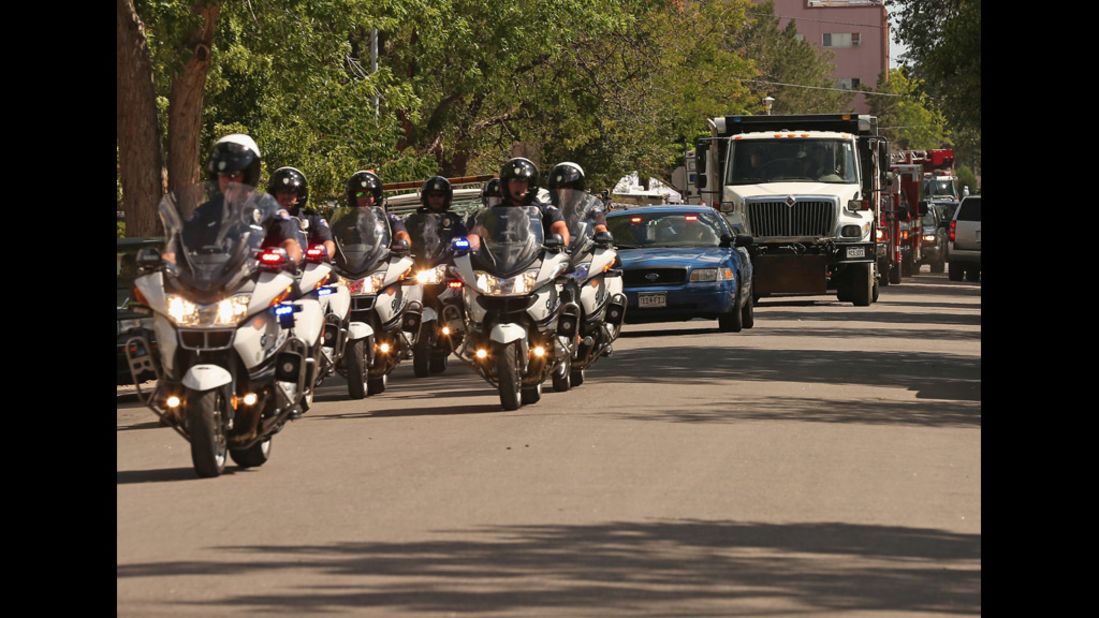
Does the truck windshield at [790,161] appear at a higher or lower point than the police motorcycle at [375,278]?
higher

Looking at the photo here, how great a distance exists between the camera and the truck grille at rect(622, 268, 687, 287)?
26625mm

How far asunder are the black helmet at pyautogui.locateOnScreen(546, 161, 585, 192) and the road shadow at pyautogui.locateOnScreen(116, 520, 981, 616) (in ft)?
30.9

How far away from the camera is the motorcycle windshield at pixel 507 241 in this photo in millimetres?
16797

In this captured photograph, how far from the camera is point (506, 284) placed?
1670 cm

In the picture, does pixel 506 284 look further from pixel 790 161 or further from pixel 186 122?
pixel 790 161

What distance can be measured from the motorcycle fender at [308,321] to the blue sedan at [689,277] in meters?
13.7

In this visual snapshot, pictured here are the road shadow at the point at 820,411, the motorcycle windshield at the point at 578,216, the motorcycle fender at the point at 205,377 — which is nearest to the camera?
the motorcycle fender at the point at 205,377

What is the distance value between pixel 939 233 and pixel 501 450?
49.8m

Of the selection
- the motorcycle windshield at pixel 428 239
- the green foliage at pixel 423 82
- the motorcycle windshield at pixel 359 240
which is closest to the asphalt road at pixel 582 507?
the motorcycle windshield at pixel 359 240

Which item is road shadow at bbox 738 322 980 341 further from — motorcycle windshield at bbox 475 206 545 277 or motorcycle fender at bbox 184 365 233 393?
motorcycle fender at bbox 184 365 233 393

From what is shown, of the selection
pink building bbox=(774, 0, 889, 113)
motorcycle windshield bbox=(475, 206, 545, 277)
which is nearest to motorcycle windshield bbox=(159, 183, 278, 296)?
motorcycle windshield bbox=(475, 206, 545, 277)

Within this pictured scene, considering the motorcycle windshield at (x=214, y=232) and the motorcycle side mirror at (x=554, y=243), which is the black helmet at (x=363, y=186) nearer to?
the motorcycle side mirror at (x=554, y=243)
